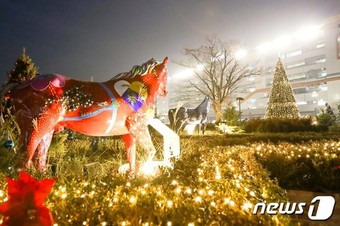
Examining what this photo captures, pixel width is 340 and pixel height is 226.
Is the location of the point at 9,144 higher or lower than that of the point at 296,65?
lower

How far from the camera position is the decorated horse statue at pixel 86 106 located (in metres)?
4.26

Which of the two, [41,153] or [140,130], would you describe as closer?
[41,153]

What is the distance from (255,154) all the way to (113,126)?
373 centimetres

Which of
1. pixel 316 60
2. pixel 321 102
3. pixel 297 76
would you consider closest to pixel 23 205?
pixel 321 102


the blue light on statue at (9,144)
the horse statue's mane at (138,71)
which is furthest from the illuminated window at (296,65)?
the blue light on statue at (9,144)

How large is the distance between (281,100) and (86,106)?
19.0 metres

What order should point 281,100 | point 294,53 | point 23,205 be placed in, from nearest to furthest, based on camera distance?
1. point 23,205
2. point 281,100
3. point 294,53

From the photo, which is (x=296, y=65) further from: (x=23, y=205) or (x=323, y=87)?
(x=23, y=205)

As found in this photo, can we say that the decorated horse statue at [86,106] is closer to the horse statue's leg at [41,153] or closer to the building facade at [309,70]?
the horse statue's leg at [41,153]

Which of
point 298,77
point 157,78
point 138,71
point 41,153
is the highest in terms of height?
point 298,77

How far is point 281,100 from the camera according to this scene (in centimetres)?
2088

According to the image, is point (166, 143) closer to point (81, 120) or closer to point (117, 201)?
point (81, 120)

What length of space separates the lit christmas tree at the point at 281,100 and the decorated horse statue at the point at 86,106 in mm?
17237

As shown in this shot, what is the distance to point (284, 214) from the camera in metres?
2.62
